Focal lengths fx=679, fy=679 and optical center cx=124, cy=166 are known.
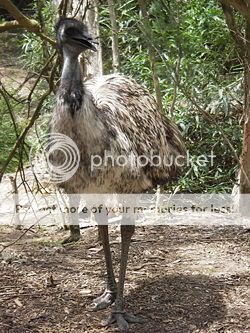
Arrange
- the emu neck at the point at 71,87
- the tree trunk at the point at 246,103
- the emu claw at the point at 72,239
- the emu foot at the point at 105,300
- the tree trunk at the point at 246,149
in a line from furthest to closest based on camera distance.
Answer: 1. the emu claw at the point at 72,239
2. the tree trunk at the point at 246,149
3. the tree trunk at the point at 246,103
4. the emu foot at the point at 105,300
5. the emu neck at the point at 71,87

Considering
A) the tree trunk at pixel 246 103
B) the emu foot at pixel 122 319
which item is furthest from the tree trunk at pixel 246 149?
the emu foot at pixel 122 319

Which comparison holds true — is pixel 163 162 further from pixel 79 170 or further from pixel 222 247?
pixel 222 247

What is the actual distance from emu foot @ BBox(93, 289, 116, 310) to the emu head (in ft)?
4.09

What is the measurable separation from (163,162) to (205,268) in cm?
77

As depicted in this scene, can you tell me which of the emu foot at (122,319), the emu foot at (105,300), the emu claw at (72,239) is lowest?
the emu foot at (122,319)

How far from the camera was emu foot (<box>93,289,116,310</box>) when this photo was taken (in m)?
3.33

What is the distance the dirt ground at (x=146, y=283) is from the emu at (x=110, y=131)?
0.52ft

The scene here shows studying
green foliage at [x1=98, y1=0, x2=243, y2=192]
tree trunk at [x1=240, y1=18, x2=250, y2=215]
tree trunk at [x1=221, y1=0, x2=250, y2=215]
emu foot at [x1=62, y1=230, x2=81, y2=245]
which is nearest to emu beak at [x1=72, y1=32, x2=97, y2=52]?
tree trunk at [x1=221, y1=0, x2=250, y2=215]

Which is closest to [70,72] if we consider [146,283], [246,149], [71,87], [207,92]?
[71,87]

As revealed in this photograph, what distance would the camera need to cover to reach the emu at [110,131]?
282 centimetres

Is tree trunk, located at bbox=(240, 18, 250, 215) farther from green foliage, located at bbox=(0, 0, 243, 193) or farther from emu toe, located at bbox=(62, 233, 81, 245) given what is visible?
emu toe, located at bbox=(62, 233, 81, 245)

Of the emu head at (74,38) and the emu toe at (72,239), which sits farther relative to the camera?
the emu toe at (72,239)

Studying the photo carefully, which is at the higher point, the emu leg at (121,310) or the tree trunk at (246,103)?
the tree trunk at (246,103)

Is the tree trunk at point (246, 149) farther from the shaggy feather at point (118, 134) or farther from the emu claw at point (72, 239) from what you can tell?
the emu claw at point (72, 239)
